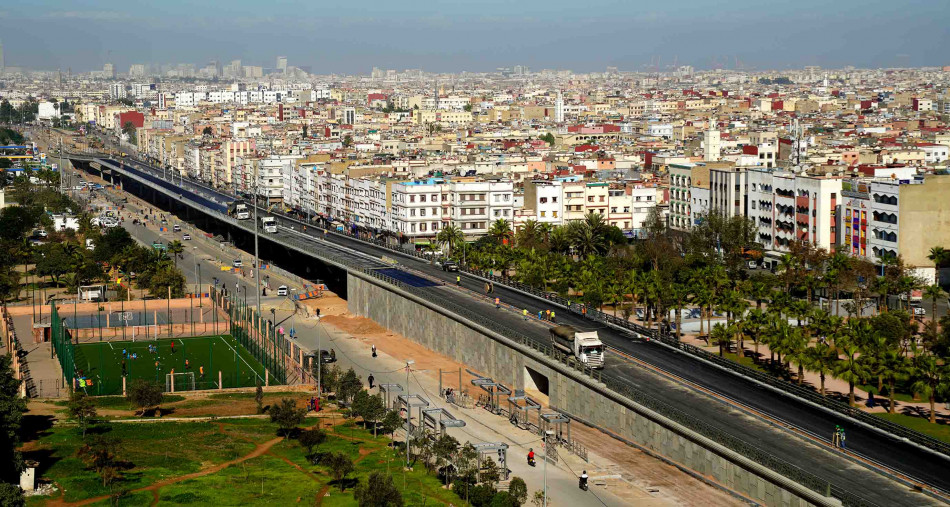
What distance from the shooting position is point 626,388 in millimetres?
48438

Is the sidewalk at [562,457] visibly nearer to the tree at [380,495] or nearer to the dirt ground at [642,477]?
the dirt ground at [642,477]

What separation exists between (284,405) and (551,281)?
3994 centimetres

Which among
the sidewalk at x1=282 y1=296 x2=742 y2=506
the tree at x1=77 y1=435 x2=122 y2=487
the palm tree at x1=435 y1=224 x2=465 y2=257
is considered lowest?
the sidewalk at x1=282 y1=296 x2=742 y2=506

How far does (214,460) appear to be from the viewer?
153 ft

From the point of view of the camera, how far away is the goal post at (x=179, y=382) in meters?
60.4

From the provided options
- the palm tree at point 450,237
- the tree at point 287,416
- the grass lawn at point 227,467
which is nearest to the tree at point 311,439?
the grass lawn at point 227,467

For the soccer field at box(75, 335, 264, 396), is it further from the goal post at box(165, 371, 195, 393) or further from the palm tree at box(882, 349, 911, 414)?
the palm tree at box(882, 349, 911, 414)

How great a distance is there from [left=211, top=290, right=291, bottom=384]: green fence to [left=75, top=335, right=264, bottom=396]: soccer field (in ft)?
1.75

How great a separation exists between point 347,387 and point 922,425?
23807 mm

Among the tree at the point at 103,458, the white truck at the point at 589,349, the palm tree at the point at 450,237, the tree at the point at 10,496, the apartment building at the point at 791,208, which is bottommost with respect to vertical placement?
the tree at the point at 103,458

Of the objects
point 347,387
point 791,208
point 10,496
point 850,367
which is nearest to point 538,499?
point 347,387

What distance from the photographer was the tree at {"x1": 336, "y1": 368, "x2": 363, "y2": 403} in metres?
54.2

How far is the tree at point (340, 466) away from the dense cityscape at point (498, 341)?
13cm

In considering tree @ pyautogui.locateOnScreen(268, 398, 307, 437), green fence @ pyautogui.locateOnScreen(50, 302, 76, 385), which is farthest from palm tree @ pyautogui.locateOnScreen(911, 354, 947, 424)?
green fence @ pyautogui.locateOnScreen(50, 302, 76, 385)
